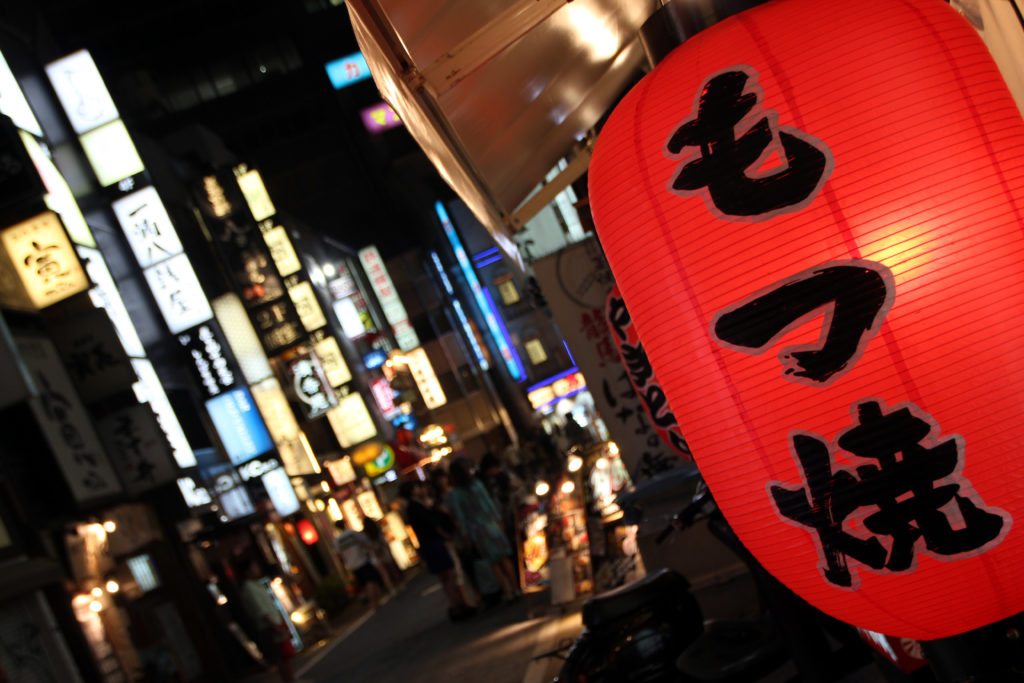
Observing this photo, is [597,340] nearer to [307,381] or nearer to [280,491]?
[280,491]

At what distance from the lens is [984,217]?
3.29m

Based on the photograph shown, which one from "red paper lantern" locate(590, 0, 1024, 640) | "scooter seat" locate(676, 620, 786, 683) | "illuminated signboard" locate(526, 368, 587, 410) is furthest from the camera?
"illuminated signboard" locate(526, 368, 587, 410)

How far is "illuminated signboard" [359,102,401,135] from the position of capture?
68812 mm

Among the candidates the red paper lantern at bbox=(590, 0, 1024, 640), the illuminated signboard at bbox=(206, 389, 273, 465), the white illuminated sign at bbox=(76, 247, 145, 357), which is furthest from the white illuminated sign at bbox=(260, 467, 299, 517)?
the red paper lantern at bbox=(590, 0, 1024, 640)

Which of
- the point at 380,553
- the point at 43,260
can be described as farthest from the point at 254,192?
the point at 43,260

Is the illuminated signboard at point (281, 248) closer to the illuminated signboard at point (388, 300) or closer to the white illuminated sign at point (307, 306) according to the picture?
the white illuminated sign at point (307, 306)

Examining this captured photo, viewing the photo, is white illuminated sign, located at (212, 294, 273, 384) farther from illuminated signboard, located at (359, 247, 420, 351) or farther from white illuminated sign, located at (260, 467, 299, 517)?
illuminated signboard, located at (359, 247, 420, 351)

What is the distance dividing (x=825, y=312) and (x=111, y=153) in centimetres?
2563

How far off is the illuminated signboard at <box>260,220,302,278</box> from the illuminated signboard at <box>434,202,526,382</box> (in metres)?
20.5

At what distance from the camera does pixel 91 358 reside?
19.7 metres

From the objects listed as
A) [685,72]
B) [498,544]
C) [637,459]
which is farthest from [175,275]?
[685,72]

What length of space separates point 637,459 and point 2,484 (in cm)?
1020

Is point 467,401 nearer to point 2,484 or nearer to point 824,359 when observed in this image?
point 2,484

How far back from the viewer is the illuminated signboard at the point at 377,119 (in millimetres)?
68812
